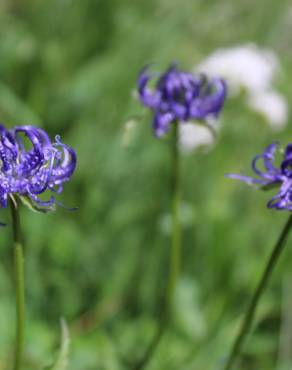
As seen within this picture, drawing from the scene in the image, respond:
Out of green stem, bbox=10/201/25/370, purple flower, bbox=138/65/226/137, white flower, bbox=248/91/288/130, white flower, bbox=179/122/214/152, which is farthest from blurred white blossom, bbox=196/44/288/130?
green stem, bbox=10/201/25/370

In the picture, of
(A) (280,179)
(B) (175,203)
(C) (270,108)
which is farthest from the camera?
(C) (270,108)

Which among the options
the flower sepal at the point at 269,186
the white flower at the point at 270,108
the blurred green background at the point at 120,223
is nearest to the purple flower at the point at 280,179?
the flower sepal at the point at 269,186

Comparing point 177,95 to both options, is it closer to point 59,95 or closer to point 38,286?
point 38,286

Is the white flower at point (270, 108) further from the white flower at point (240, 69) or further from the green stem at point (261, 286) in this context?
the green stem at point (261, 286)

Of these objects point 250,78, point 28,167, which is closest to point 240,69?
point 250,78

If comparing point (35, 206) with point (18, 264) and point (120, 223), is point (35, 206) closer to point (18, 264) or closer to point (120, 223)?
point (18, 264)
